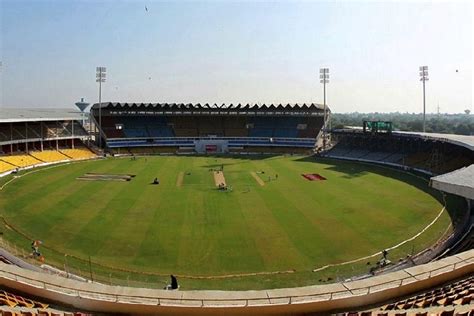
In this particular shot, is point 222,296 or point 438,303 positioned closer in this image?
point 438,303

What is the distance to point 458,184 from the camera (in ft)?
77.0

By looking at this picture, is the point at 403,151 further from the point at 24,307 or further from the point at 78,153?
the point at 24,307

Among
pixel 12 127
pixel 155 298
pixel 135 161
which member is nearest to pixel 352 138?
pixel 135 161

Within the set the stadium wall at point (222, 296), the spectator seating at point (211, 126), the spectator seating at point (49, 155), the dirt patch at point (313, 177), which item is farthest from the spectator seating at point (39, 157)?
the stadium wall at point (222, 296)

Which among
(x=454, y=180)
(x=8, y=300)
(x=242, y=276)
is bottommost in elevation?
(x=242, y=276)

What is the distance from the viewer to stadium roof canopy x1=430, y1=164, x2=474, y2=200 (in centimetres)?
2267

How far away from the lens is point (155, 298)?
11.3 metres

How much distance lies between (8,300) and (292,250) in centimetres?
1684

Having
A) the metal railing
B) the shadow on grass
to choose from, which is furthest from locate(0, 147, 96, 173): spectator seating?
the metal railing

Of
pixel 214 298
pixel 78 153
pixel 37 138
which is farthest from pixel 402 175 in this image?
pixel 37 138

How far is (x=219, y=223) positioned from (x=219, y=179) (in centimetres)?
2069

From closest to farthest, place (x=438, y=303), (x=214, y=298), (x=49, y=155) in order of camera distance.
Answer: (x=438, y=303) → (x=214, y=298) → (x=49, y=155)

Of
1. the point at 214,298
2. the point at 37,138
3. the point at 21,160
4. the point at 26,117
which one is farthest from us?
the point at 37,138

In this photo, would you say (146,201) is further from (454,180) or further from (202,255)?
(454,180)
